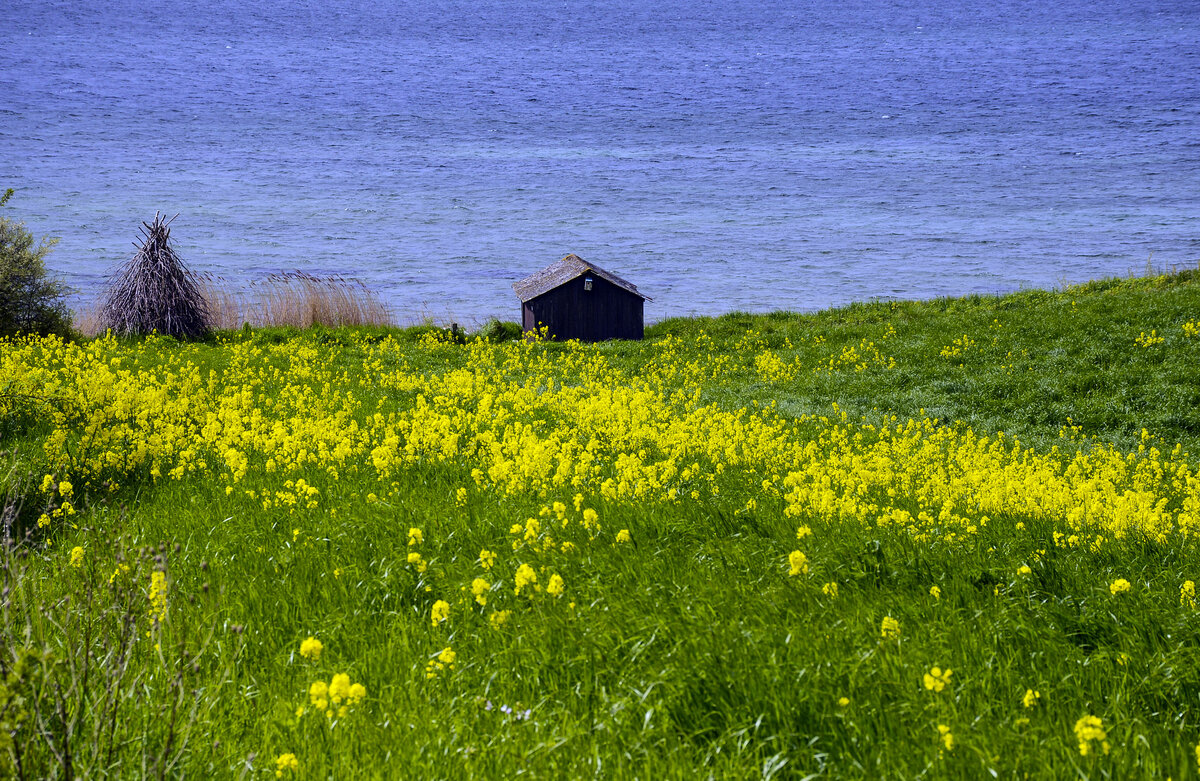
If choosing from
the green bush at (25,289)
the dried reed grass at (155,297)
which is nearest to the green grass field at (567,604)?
the green bush at (25,289)

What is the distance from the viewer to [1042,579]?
15.4ft

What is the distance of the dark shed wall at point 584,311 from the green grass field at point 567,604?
14.6 metres

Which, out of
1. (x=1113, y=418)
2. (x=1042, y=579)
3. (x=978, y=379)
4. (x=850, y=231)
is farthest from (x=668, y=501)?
(x=850, y=231)

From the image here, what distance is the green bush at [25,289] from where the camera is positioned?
775 inches

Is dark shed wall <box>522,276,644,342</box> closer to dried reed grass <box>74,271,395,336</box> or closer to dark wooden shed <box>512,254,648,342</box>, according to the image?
dark wooden shed <box>512,254,648,342</box>

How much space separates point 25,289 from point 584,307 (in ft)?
48.5

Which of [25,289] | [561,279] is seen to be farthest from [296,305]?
[561,279]

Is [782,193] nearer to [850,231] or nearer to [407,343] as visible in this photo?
[850,231]

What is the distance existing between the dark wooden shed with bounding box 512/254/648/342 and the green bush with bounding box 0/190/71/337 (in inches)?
496

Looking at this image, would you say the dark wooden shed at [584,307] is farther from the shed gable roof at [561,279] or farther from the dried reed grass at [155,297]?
the dried reed grass at [155,297]

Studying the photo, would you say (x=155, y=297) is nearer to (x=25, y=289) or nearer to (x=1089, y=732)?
(x=25, y=289)

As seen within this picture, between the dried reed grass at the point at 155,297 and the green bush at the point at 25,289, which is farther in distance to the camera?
the dried reed grass at the point at 155,297

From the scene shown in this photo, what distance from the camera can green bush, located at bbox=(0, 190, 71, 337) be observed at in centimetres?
1969

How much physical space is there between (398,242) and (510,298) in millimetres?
30866
